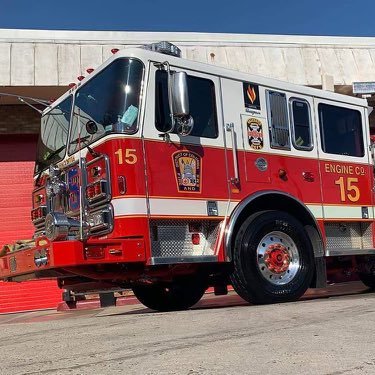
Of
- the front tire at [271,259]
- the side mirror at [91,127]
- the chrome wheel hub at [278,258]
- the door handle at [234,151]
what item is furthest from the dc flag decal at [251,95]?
the side mirror at [91,127]

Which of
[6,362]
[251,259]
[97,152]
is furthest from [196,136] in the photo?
[6,362]

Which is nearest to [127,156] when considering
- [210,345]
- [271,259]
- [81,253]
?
[81,253]

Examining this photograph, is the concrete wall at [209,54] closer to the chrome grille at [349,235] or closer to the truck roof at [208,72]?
the truck roof at [208,72]

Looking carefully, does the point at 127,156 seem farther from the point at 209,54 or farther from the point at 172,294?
the point at 209,54

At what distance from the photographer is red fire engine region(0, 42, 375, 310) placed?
217 inches

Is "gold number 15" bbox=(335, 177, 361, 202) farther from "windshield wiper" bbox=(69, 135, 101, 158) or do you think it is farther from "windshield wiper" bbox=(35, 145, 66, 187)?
"windshield wiper" bbox=(35, 145, 66, 187)

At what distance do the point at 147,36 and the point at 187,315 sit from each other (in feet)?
28.4

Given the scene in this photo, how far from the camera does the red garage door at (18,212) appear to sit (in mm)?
12273

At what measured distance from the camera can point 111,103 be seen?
5742mm

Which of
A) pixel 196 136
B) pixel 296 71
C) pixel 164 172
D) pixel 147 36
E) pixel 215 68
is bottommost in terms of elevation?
pixel 164 172

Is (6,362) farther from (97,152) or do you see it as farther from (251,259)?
(251,259)

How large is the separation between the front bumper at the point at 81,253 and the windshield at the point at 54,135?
57.2 inches

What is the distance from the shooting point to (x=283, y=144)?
6.81 m

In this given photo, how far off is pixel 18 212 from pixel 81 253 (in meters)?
7.98
